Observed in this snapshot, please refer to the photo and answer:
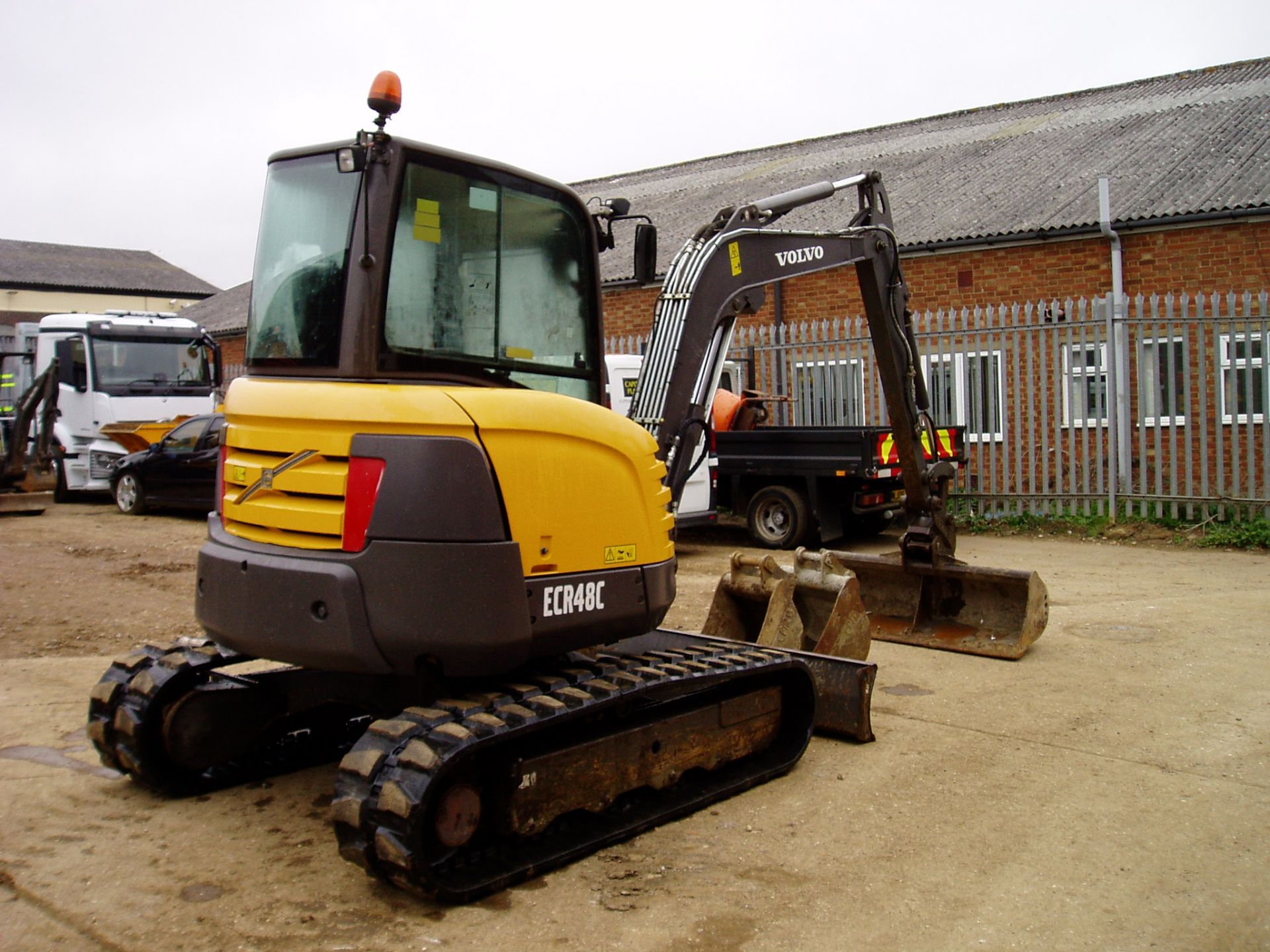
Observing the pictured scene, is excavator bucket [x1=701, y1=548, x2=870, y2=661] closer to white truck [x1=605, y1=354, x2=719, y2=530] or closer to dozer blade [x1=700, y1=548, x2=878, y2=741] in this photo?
dozer blade [x1=700, y1=548, x2=878, y2=741]

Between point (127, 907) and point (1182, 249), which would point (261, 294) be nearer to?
point (127, 907)

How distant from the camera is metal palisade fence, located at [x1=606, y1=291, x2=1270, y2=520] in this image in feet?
44.8

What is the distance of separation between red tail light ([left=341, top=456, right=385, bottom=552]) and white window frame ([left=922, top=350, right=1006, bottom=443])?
11960 millimetres

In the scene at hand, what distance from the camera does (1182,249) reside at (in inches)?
651

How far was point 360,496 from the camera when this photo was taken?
414cm

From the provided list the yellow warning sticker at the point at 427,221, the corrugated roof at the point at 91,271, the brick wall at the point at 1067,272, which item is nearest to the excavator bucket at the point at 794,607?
the yellow warning sticker at the point at 427,221

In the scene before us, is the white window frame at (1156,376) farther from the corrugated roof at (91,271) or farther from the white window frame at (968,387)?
the corrugated roof at (91,271)

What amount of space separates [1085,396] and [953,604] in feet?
22.8

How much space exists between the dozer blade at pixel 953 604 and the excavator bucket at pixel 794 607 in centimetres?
40

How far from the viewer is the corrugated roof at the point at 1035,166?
17438mm

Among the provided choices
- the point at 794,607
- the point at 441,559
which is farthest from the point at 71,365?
the point at 441,559

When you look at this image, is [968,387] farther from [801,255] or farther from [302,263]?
[302,263]

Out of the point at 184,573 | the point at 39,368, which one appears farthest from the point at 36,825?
the point at 39,368

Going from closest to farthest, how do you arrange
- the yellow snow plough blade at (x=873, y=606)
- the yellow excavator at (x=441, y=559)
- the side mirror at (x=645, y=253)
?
the yellow excavator at (x=441, y=559) < the side mirror at (x=645, y=253) < the yellow snow plough blade at (x=873, y=606)
